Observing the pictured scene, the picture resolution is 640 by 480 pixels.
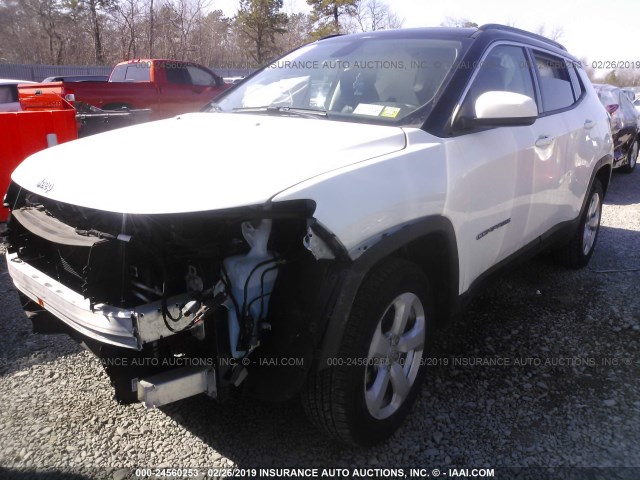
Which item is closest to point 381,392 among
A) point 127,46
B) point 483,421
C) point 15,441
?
point 483,421

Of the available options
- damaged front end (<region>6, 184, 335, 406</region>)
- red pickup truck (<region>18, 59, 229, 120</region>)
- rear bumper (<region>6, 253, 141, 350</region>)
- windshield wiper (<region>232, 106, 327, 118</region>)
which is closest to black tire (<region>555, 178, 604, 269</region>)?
windshield wiper (<region>232, 106, 327, 118</region>)

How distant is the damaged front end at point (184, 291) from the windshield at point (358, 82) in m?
1.01

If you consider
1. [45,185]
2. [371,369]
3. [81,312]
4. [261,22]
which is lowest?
[371,369]

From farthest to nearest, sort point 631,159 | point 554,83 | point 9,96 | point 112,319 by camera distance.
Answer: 1. point 9,96
2. point 631,159
3. point 554,83
4. point 112,319

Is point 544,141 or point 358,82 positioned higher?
point 358,82

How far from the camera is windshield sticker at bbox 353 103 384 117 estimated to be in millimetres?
2736

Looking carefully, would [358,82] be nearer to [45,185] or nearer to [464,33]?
[464,33]

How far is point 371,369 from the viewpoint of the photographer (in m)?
2.35

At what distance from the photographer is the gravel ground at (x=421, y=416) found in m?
2.38

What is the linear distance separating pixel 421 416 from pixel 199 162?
1.67 m

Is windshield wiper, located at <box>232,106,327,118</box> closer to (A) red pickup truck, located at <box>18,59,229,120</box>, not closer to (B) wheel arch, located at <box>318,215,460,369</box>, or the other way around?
(B) wheel arch, located at <box>318,215,460,369</box>

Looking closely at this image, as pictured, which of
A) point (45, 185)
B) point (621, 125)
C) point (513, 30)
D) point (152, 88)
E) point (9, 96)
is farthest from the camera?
point (152, 88)

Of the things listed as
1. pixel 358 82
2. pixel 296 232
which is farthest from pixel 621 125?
pixel 296 232

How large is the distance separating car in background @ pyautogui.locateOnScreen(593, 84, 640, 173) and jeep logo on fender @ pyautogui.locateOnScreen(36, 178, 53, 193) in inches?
343
